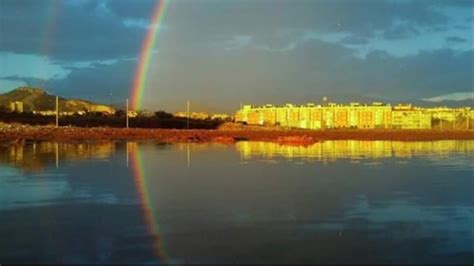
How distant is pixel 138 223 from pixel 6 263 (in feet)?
10.4

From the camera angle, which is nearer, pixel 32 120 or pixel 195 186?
pixel 195 186

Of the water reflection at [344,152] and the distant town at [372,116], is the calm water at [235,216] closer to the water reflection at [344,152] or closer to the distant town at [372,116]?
the water reflection at [344,152]

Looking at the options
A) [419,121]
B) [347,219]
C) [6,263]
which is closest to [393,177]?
[347,219]

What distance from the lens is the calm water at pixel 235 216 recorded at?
8.76m

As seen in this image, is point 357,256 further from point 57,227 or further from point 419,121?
point 419,121

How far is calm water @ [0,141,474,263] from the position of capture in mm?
8758

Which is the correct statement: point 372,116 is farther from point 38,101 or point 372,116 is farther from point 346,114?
point 38,101

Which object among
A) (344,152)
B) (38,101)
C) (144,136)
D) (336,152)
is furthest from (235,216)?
(38,101)

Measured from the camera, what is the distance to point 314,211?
40.9ft

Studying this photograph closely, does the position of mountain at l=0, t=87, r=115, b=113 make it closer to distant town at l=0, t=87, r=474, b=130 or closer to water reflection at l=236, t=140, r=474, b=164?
distant town at l=0, t=87, r=474, b=130

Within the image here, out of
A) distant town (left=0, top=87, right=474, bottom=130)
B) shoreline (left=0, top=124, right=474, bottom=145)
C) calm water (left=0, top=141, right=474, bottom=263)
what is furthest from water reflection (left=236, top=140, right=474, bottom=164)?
distant town (left=0, top=87, right=474, bottom=130)

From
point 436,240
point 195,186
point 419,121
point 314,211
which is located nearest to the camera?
point 436,240

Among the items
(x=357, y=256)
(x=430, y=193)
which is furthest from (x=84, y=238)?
(x=430, y=193)

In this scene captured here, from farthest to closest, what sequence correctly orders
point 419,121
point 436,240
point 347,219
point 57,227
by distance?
point 419,121, point 347,219, point 57,227, point 436,240
